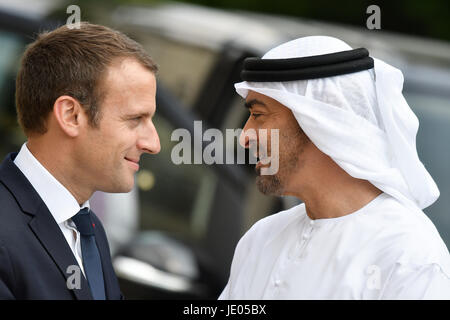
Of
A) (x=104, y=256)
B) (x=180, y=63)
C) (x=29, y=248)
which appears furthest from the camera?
(x=180, y=63)

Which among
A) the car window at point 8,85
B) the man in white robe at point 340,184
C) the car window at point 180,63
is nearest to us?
the man in white robe at point 340,184

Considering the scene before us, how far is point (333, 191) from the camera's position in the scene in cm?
297

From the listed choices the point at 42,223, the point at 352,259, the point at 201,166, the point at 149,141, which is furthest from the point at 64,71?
the point at 201,166

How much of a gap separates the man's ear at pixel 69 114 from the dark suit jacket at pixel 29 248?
231 mm

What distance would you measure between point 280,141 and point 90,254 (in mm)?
830

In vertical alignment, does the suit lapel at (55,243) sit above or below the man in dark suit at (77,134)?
below

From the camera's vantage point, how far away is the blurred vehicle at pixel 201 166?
617cm

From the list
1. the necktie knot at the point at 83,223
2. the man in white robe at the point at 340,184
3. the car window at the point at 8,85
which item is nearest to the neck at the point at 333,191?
the man in white robe at the point at 340,184

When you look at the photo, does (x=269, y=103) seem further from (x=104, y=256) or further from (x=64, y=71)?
(x=104, y=256)

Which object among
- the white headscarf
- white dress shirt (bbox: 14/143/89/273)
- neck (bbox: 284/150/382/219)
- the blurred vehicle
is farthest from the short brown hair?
the blurred vehicle

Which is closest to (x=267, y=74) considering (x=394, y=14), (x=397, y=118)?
(x=397, y=118)

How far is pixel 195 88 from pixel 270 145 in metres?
4.32

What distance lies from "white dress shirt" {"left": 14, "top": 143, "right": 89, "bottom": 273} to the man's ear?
0.55 feet

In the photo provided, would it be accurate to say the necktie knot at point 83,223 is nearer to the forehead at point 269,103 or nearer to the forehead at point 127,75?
the forehead at point 127,75
